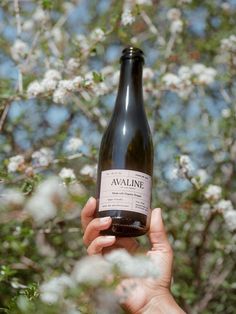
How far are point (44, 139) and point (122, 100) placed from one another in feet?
4.28

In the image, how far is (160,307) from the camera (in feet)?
4.91

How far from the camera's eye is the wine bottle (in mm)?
1447

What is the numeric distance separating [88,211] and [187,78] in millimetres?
1178

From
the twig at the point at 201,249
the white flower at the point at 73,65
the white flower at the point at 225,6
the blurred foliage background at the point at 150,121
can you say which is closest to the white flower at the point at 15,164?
the blurred foliage background at the point at 150,121

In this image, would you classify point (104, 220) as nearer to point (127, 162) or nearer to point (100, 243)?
point (100, 243)

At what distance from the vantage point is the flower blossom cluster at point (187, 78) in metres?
2.53

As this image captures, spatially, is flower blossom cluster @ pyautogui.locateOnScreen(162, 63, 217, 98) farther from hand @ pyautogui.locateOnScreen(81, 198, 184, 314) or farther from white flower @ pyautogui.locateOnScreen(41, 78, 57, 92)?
hand @ pyautogui.locateOnScreen(81, 198, 184, 314)

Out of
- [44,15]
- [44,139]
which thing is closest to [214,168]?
[44,139]

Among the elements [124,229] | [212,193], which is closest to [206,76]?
[212,193]

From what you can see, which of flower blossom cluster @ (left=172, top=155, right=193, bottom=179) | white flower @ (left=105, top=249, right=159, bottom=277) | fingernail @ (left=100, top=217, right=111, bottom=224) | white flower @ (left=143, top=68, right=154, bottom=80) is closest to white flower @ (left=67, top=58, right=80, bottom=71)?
white flower @ (left=143, top=68, right=154, bottom=80)

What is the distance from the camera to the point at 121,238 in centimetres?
160

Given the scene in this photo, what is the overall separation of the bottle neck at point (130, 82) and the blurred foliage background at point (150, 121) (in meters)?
0.28

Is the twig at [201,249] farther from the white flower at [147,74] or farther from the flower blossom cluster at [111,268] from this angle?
the flower blossom cluster at [111,268]

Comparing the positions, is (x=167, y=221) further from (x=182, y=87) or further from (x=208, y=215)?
(x=182, y=87)
